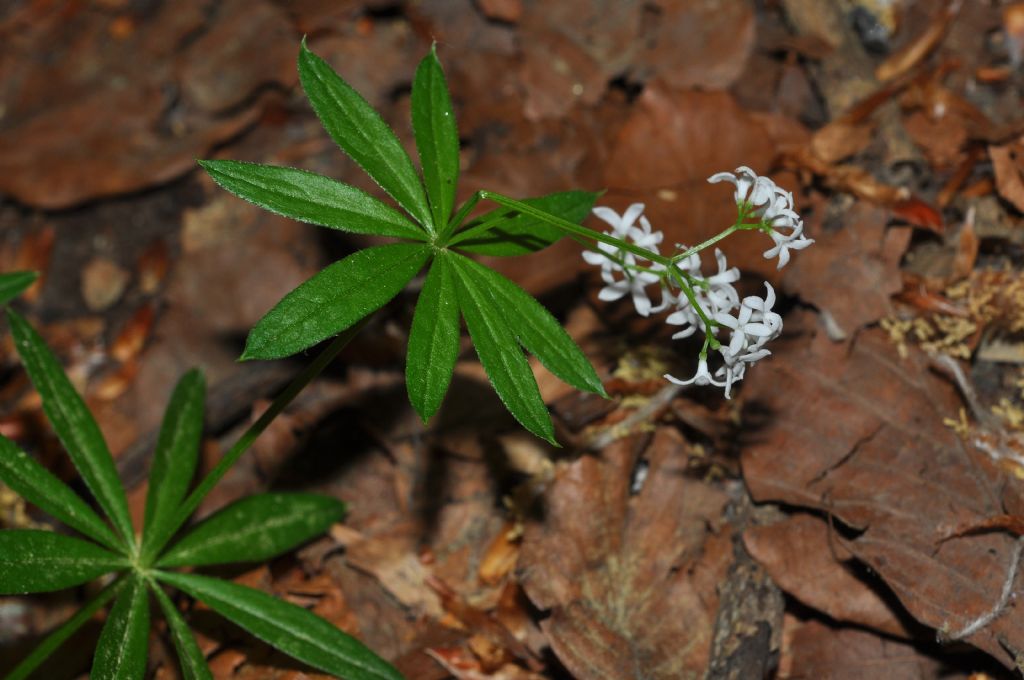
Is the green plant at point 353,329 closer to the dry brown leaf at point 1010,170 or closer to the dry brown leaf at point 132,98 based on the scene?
the dry brown leaf at point 1010,170

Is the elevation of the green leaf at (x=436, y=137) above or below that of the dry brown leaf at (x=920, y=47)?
above

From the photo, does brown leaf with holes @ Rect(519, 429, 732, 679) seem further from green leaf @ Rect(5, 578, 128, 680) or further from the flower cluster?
green leaf @ Rect(5, 578, 128, 680)

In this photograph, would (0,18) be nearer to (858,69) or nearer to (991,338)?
(858,69)

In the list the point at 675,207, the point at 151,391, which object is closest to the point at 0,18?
the point at 151,391

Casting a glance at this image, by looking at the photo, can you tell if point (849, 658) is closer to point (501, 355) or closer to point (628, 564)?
point (628, 564)

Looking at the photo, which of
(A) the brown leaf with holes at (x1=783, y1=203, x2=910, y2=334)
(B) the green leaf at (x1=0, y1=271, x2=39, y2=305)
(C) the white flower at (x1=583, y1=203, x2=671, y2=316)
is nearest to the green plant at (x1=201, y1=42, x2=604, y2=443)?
(C) the white flower at (x1=583, y1=203, x2=671, y2=316)

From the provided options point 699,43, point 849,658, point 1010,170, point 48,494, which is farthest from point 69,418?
point 1010,170

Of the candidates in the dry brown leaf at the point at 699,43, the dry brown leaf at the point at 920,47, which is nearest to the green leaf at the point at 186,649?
the dry brown leaf at the point at 699,43
